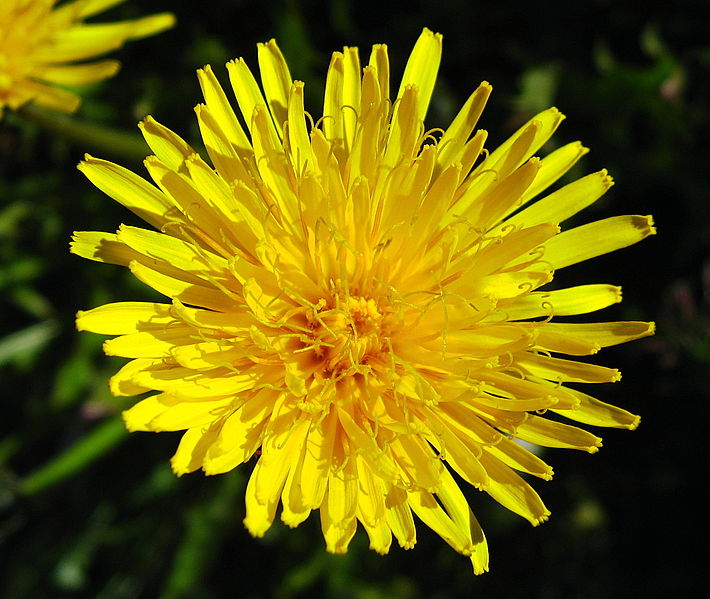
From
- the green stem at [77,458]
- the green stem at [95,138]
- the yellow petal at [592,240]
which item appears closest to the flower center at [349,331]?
the yellow petal at [592,240]

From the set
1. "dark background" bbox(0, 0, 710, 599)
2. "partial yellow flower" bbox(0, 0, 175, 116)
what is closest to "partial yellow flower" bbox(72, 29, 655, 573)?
"partial yellow flower" bbox(0, 0, 175, 116)

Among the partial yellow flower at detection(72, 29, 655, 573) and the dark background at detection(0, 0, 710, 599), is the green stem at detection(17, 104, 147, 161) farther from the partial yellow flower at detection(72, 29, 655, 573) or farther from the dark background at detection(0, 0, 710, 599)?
the partial yellow flower at detection(72, 29, 655, 573)

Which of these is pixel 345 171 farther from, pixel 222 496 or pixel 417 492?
pixel 222 496

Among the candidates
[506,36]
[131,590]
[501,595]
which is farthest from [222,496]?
[506,36]

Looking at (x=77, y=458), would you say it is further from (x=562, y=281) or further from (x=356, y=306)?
(x=562, y=281)

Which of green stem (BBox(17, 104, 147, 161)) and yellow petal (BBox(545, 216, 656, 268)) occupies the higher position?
green stem (BBox(17, 104, 147, 161))
